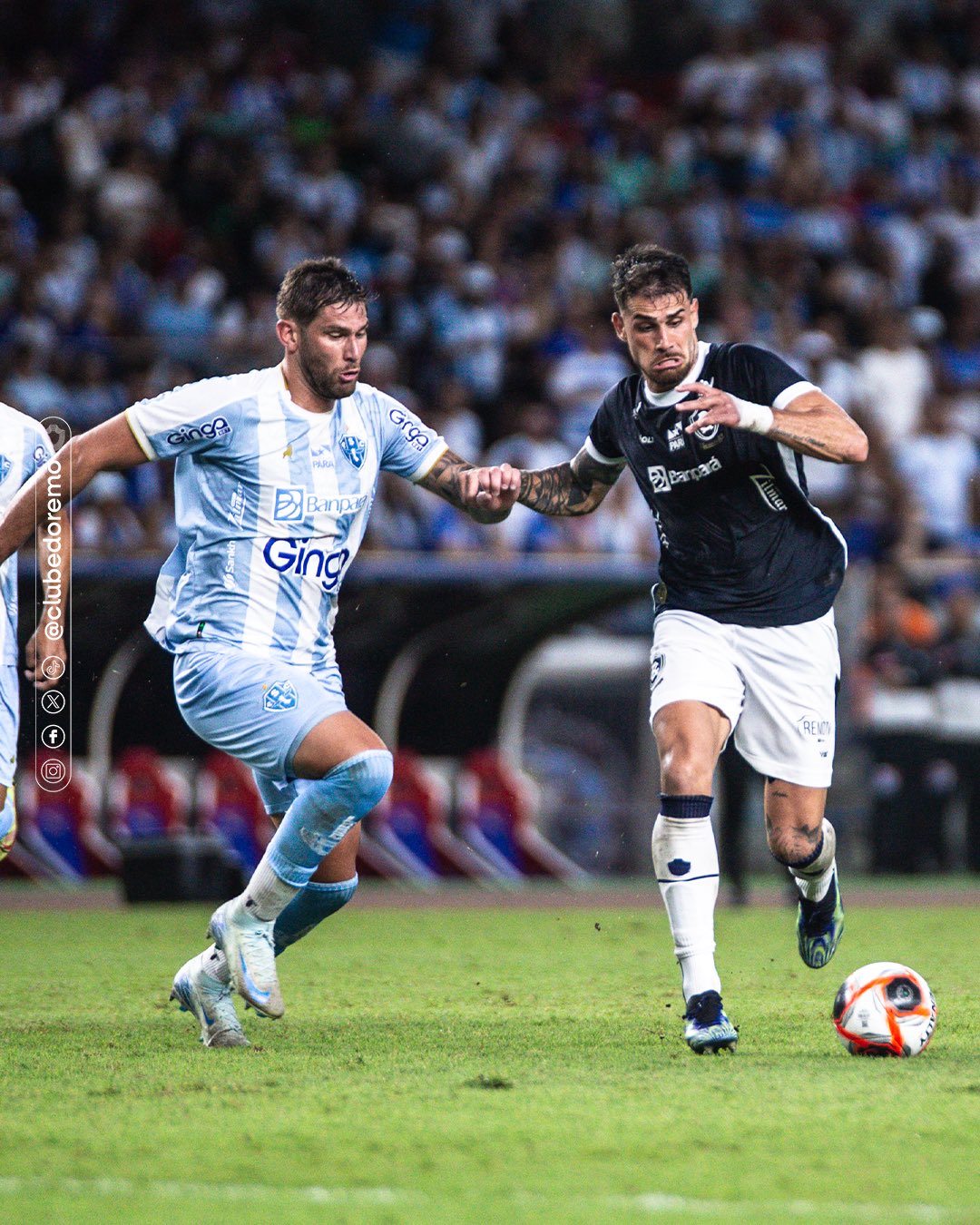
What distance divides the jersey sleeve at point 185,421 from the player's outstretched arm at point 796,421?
1.50 m

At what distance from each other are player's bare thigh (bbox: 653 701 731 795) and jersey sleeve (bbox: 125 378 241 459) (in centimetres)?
172

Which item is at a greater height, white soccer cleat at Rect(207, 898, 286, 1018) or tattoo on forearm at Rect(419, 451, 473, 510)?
tattoo on forearm at Rect(419, 451, 473, 510)

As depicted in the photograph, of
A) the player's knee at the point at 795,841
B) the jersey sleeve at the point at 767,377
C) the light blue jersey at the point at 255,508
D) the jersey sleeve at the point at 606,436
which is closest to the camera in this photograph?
the light blue jersey at the point at 255,508

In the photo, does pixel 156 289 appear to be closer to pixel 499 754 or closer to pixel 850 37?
pixel 499 754

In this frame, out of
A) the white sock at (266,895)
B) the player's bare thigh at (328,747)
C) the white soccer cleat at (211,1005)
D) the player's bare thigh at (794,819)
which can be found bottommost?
the white soccer cleat at (211,1005)

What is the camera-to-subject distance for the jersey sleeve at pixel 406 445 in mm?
6641

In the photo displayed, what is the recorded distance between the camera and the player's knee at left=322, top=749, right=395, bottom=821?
232 inches

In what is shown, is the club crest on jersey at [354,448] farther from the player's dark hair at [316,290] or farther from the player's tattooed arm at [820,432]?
the player's tattooed arm at [820,432]

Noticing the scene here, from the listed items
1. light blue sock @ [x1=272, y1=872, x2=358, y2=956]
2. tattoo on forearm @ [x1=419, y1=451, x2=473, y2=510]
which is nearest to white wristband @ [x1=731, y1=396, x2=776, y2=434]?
tattoo on forearm @ [x1=419, y1=451, x2=473, y2=510]

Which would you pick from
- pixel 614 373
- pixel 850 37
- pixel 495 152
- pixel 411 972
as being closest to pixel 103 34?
pixel 495 152

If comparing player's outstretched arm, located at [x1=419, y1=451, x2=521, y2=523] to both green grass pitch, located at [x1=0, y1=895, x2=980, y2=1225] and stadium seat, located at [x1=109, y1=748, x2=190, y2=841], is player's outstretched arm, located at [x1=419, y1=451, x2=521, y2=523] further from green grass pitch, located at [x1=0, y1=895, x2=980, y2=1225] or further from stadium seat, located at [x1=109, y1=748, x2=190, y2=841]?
stadium seat, located at [x1=109, y1=748, x2=190, y2=841]

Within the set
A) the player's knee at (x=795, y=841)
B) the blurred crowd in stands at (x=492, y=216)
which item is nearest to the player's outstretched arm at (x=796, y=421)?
the player's knee at (x=795, y=841)

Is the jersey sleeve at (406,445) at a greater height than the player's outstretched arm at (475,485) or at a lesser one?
greater

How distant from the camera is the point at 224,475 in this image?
6.26m
